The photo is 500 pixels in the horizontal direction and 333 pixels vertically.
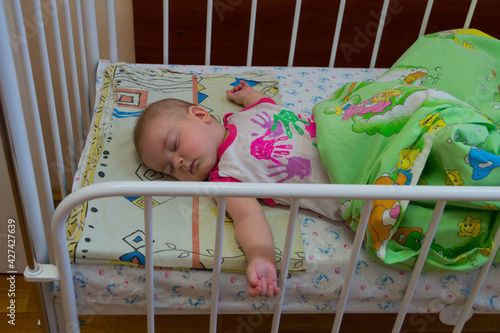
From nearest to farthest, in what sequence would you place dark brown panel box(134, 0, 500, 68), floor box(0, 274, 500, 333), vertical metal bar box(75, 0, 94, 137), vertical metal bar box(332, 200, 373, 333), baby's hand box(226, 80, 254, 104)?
vertical metal bar box(332, 200, 373, 333) < vertical metal bar box(75, 0, 94, 137) < baby's hand box(226, 80, 254, 104) < floor box(0, 274, 500, 333) < dark brown panel box(134, 0, 500, 68)

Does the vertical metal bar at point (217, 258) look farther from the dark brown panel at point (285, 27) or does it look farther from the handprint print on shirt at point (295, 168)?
the dark brown panel at point (285, 27)

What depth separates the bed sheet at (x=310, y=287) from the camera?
885mm

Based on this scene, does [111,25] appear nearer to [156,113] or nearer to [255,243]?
[156,113]

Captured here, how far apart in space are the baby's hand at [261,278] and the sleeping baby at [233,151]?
0.33 ft

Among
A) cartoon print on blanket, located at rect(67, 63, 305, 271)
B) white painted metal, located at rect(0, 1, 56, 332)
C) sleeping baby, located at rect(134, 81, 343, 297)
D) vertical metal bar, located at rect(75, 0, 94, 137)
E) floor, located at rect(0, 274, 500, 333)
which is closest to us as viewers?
white painted metal, located at rect(0, 1, 56, 332)

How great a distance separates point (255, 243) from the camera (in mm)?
885

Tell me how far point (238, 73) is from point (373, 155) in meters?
0.55

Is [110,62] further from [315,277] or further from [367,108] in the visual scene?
[315,277]

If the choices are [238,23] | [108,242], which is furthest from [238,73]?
[108,242]

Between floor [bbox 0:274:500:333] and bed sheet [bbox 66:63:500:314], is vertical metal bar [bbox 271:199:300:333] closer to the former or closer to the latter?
bed sheet [bbox 66:63:500:314]

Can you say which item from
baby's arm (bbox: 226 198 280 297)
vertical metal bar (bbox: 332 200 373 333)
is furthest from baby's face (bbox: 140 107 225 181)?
vertical metal bar (bbox: 332 200 373 333)

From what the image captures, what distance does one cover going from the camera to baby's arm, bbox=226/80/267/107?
4.10 ft

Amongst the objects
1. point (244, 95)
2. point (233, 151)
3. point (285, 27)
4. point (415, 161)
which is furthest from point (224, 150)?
point (285, 27)

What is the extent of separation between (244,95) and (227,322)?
2.04ft
